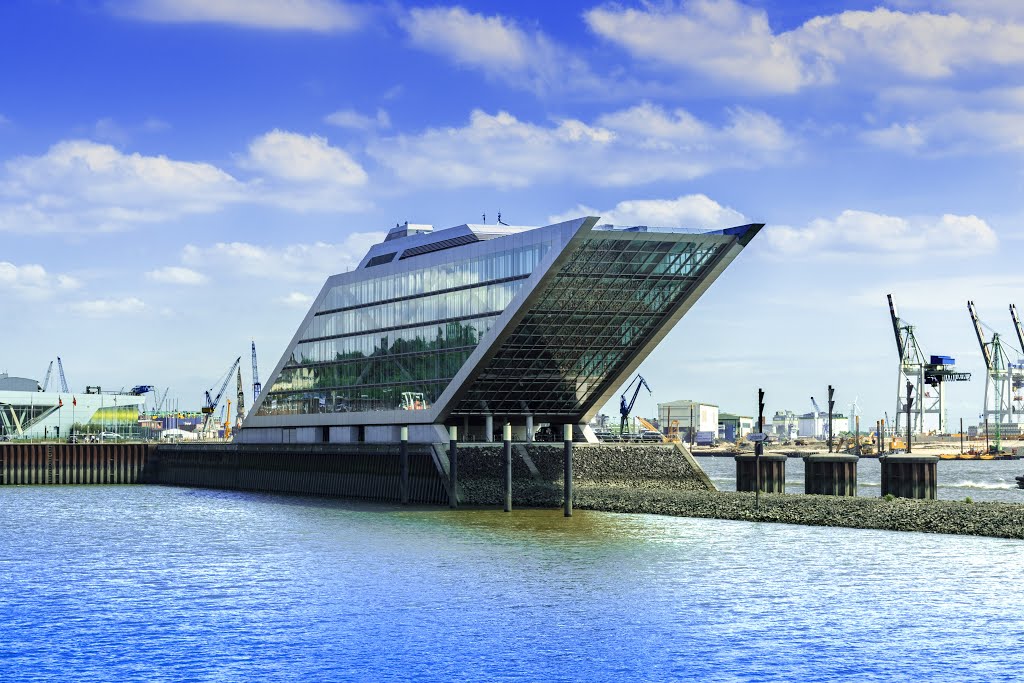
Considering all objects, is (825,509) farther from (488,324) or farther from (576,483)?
(488,324)

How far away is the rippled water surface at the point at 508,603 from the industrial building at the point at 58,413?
104606 mm

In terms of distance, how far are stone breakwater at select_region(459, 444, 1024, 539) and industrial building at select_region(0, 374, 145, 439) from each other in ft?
315

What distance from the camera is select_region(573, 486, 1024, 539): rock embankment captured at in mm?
74375

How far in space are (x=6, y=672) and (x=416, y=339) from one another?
67917 millimetres

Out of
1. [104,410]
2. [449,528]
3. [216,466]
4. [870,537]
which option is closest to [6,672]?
[449,528]

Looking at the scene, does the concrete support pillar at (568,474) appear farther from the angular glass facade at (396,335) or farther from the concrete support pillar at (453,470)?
the angular glass facade at (396,335)

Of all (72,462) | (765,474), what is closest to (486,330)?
(765,474)

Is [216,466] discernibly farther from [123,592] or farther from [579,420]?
[123,592]

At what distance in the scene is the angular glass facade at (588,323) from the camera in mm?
87375

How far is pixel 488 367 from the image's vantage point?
9631 centimetres

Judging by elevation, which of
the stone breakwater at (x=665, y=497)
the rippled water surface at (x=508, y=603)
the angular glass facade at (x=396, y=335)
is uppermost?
the angular glass facade at (x=396, y=335)

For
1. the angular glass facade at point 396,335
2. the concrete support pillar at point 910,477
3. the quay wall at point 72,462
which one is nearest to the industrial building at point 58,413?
the quay wall at point 72,462

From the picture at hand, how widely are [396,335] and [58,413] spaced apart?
90.3m

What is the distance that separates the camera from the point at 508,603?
160 feet
